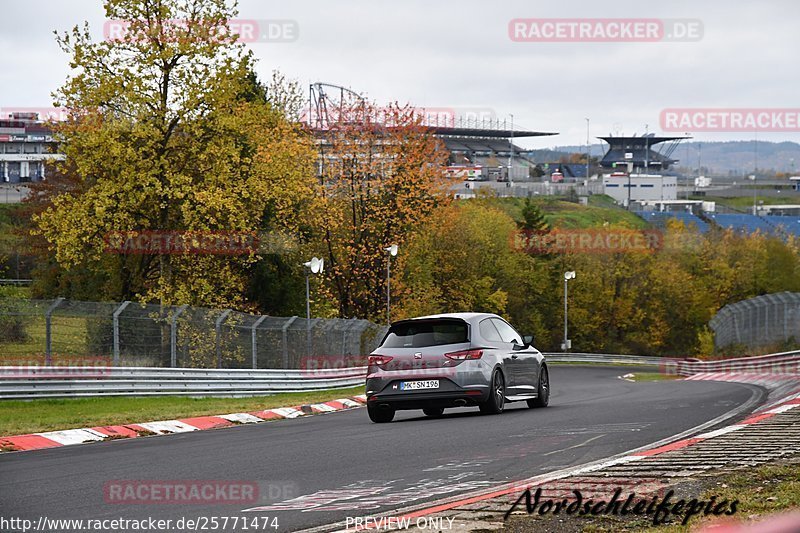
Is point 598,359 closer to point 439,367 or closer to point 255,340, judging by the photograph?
point 255,340

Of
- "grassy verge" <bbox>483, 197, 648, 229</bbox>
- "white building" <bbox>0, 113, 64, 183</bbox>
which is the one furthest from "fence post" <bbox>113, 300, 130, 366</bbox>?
"white building" <bbox>0, 113, 64, 183</bbox>

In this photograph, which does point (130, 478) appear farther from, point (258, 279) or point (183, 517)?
point (258, 279)

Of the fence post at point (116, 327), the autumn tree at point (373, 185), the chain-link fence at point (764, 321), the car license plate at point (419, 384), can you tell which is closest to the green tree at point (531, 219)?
the chain-link fence at point (764, 321)

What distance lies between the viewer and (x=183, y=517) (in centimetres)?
768

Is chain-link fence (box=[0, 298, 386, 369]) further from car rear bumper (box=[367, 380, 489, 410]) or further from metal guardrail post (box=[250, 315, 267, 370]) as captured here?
car rear bumper (box=[367, 380, 489, 410])

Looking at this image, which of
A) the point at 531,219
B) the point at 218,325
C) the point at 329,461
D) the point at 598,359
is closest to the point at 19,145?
the point at 531,219

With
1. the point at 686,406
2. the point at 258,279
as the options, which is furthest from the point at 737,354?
the point at 686,406

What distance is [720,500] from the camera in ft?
23.4

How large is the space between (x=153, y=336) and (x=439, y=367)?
948 cm

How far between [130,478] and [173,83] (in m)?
29.7

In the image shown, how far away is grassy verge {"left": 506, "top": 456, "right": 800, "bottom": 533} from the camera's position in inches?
255

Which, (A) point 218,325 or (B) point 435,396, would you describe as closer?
(B) point 435,396

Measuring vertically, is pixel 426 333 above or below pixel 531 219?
below

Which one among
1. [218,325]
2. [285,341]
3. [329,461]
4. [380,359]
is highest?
[218,325]
